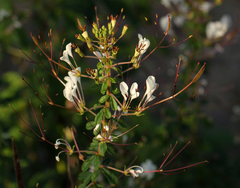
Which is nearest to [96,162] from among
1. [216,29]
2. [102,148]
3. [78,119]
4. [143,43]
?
[102,148]

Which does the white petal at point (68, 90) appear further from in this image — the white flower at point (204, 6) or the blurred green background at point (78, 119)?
the white flower at point (204, 6)

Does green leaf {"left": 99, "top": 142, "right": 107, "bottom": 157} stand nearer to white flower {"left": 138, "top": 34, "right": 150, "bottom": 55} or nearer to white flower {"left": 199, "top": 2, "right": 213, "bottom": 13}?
white flower {"left": 138, "top": 34, "right": 150, "bottom": 55}

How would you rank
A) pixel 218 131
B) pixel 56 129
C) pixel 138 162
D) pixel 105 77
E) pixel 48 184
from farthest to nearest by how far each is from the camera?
pixel 218 131 → pixel 56 129 → pixel 138 162 → pixel 48 184 → pixel 105 77

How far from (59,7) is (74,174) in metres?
1.30

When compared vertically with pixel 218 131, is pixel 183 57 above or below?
above

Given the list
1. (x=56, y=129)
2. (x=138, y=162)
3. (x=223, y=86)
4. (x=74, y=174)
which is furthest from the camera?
(x=223, y=86)

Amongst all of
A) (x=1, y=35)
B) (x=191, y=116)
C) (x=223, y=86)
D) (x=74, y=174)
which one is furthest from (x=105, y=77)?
(x=223, y=86)

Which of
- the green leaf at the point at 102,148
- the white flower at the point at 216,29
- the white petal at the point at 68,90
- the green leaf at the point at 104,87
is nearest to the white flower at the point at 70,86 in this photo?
the white petal at the point at 68,90

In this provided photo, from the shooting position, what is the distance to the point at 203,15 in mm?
2086

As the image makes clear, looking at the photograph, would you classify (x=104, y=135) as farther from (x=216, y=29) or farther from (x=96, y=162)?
(x=216, y=29)

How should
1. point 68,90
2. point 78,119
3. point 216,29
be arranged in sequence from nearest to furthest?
point 68,90 → point 216,29 → point 78,119

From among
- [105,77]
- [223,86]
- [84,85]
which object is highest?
[105,77]

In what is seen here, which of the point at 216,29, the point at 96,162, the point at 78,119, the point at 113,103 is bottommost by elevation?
the point at 78,119

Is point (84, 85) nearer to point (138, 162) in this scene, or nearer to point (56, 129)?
point (56, 129)
